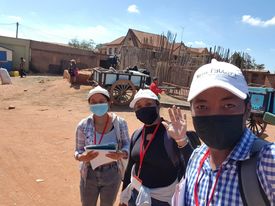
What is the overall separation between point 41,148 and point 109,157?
5.40 meters

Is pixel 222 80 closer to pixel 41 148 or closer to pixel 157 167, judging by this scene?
pixel 157 167

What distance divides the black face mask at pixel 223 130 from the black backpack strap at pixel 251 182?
0.15 m

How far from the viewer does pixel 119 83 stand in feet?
48.4

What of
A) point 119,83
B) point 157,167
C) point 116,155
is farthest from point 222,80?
point 119,83

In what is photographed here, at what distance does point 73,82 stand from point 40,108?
5.59 metres

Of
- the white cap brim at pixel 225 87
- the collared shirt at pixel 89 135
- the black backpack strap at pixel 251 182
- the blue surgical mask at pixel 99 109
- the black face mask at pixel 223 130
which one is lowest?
the collared shirt at pixel 89 135

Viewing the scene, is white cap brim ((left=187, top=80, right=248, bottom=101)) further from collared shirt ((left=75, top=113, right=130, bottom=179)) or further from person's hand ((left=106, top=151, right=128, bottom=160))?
collared shirt ((left=75, top=113, right=130, bottom=179))

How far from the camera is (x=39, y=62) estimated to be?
120 ft

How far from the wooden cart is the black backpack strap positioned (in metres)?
13.2

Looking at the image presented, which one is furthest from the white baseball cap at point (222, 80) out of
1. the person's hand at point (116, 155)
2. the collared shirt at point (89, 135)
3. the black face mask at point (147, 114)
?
the collared shirt at point (89, 135)

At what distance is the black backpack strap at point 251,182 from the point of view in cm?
132

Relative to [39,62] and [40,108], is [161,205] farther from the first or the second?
[39,62]

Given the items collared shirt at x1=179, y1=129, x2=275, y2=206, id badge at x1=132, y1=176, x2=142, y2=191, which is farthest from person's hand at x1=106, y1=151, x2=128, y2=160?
collared shirt at x1=179, y1=129, x2=275, y2=206

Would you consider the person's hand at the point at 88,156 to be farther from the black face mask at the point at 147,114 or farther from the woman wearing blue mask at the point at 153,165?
the black face mask at the point at 147,114
